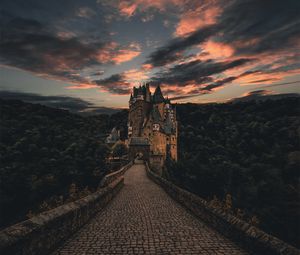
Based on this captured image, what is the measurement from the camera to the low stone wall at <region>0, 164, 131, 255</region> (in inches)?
143

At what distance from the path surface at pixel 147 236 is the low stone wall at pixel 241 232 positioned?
20 cm

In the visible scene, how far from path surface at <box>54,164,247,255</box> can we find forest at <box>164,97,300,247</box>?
759cm

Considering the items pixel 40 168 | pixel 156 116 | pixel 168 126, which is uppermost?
pixel 156 116

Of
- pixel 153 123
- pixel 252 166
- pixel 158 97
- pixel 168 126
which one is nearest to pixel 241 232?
pixel 252 166

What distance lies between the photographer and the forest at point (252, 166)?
26172mm

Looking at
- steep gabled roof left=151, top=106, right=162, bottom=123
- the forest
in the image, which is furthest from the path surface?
steep gabled roof left=151, top=106, right=162, bottom=123

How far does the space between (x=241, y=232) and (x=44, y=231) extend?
169 inches

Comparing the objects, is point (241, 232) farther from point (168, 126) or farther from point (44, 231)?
point (168, 126)

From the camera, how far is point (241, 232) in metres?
5.01

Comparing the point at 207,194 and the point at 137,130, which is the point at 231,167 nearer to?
the point at 207,194

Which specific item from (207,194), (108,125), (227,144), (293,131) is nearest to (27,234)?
(207,194)

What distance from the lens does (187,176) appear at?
4588 centimetres

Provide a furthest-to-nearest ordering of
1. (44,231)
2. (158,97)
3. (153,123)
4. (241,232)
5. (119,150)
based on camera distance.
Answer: (158,97), (153,123), (119,150), (241,232), (44,231)

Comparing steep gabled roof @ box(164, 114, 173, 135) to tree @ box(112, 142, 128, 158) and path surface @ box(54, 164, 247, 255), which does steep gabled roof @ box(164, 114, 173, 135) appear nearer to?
tree @ box(112, 142, 128, 158)
